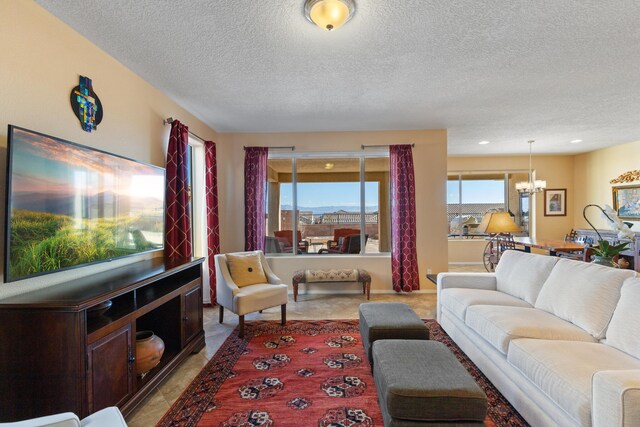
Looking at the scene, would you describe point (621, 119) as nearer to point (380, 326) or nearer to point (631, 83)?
point (631, 83)

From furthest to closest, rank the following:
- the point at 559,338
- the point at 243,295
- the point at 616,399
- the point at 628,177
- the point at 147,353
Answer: the point at 628,177 → the point at 243,295 → the point at 147,353 → the point at 559,338 → the point at 616,399

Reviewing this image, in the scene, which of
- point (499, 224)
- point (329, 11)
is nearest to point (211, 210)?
point (329, 11)

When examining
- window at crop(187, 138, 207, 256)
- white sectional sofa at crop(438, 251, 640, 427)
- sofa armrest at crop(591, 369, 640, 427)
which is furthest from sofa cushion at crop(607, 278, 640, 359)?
window at crop(187, 138, 207, 256)

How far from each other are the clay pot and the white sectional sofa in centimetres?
240

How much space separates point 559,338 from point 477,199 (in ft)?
19.9

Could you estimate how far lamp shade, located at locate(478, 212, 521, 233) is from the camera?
3689 mm

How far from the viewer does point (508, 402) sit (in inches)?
78.9

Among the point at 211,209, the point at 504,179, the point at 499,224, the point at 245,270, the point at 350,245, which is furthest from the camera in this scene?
the point at 504,179

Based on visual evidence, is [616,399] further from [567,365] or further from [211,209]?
[211,209]

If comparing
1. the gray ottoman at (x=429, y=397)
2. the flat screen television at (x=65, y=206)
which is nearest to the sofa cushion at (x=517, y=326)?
the gray ottoman at (x=429, y=397)

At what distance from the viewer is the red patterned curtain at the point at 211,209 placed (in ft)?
13.6

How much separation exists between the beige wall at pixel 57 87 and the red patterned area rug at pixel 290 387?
1.24 m

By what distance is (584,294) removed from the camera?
2111 mm

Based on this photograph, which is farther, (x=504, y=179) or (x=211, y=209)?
(x=504, y=179)
